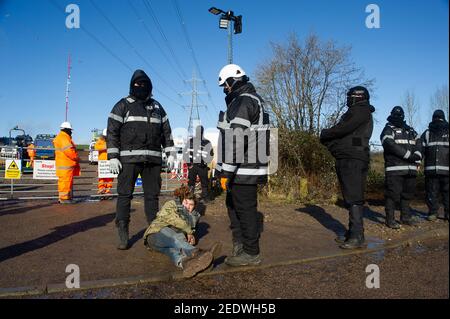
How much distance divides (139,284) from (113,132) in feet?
7.16

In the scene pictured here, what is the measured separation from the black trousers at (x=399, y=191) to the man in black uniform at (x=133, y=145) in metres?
4.12

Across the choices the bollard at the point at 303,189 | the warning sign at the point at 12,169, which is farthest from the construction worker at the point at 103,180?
the bollard at the point at 303,189

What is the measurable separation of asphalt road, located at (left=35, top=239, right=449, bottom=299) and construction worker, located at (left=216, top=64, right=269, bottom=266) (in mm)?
363

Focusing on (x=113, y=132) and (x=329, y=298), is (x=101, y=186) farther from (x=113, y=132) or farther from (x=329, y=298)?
(x=329, y=298)

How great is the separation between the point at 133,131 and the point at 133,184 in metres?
0.72

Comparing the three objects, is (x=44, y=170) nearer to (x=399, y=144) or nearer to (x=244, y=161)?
(x=244, y=161)

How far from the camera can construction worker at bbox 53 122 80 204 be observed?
9258 mm

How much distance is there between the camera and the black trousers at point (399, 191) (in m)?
6.62

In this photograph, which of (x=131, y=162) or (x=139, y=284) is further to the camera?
(x=131, y=162)

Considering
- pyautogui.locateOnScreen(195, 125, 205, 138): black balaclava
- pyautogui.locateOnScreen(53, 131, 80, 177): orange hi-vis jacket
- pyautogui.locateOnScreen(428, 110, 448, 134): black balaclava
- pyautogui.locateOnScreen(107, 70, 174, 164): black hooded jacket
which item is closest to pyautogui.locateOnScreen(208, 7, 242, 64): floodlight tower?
pyautogui.locateOnScreen(195, 125, 205, 138): black balaclava

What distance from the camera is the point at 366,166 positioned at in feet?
17.3

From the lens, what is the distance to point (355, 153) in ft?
16.9

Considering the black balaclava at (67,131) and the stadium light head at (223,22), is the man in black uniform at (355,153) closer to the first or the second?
the black balaclava at (67,131)
